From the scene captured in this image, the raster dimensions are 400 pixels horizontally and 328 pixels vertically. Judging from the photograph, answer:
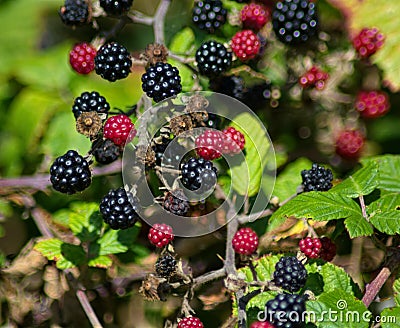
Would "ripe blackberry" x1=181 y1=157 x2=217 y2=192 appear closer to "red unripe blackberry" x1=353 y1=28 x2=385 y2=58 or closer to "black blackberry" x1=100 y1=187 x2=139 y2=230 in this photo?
"black blackberry" x1=100 y1=187 x2=139 y2=230

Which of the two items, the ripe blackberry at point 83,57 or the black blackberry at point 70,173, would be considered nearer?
the black blackberry at point 70,173

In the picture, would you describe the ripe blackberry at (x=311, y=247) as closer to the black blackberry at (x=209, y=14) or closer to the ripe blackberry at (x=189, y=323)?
the ripe blackberry at (x=189, y=323)

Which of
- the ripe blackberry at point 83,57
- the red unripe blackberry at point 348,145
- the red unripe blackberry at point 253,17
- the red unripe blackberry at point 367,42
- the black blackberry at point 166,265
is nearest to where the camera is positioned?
the black blackberry at point 166,265

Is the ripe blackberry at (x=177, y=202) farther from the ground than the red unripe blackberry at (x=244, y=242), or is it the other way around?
the ripe blackberry at (x=177, y=202)

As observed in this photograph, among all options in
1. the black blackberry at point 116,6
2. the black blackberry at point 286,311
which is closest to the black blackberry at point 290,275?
the black blackberry at point 286,311

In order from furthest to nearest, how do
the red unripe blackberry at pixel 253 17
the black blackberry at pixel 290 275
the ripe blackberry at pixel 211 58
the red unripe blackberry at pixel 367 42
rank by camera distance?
1. the red unripe blackberry at pixel 367 42
2. the red unripe blackberry at pixel 253 17
3. the ripe blackberry at pixel 211 58
4. the black blackberry at pixel 290 275

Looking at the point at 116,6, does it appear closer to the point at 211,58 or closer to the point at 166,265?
the point at 211,58

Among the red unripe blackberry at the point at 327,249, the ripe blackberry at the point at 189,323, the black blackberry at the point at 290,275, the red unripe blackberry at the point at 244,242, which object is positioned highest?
the black blackberry at the point at 290,275

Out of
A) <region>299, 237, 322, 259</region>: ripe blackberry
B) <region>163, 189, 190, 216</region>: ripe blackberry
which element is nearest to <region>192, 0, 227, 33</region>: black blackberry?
<region>163, 189, 190, 216</region>: ripe blackberry
